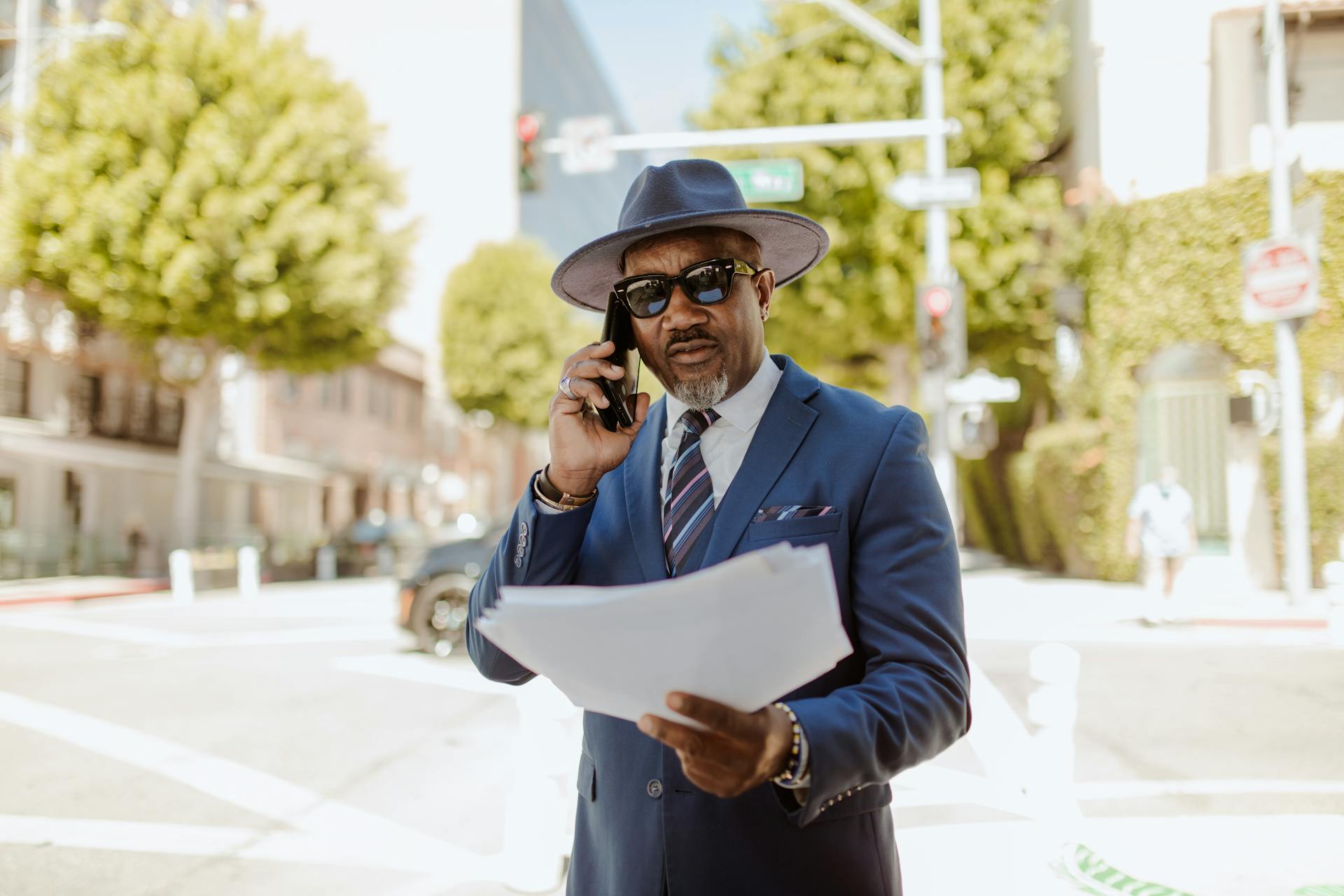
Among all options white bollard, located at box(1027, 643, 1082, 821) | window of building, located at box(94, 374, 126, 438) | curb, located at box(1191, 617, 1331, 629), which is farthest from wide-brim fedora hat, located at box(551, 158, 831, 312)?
window of building, located at box(94, 374, 126, 438)

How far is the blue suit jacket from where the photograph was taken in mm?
1444

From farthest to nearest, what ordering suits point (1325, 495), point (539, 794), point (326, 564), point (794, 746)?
point (326, 564) → point (1325, 495) → point (539, 794) → point (794, 746)

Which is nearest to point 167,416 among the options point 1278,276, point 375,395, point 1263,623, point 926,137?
point 375,395

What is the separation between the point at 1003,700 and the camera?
734 cm

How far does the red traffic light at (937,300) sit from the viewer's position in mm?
11625

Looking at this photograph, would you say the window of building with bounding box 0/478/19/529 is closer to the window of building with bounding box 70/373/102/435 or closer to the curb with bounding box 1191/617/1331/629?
the window of building with bounding box 70/373/102/435

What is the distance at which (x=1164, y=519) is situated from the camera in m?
11.4

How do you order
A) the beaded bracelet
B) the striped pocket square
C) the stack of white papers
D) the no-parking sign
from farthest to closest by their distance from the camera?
the no-parking sign → the striped pocket square → the beaded bracelet → the stack of white papers

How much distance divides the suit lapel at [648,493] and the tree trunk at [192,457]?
74.3 feet

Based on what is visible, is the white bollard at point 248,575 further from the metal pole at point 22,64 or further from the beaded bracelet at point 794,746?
the beaded bracelet at point 794,746

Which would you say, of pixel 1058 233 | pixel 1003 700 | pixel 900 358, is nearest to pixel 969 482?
pixel 900 358

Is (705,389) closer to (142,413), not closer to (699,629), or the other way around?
(699,629)

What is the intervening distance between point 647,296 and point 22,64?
25.2 meters

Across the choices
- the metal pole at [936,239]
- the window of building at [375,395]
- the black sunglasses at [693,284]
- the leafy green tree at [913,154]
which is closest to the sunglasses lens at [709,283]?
the black sunglasses at [693,284]
